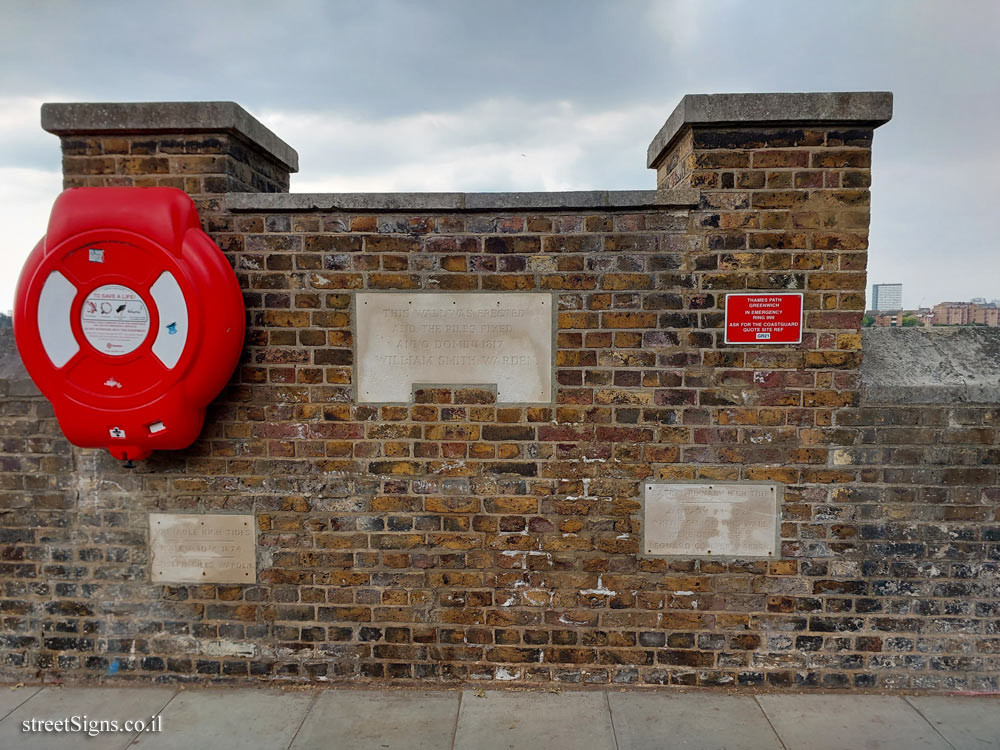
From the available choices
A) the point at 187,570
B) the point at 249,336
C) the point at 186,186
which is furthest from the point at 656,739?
the point at 186,186

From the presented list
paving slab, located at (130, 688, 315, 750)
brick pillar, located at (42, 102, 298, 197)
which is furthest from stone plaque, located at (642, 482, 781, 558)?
brick pillar, located at (42, 102, 298, 197)

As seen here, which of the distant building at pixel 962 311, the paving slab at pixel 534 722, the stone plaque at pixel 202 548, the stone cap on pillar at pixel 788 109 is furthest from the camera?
the distant building at pixel 962 311

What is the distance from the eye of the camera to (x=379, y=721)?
8.82 ft

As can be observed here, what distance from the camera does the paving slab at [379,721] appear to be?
2535 millimetres

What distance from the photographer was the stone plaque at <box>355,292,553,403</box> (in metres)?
2.85

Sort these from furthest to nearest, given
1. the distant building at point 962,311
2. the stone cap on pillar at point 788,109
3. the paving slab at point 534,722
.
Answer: the distant building at point 962,311
the stone cap on pillar at point 788,109
the paving slab at point 534,722

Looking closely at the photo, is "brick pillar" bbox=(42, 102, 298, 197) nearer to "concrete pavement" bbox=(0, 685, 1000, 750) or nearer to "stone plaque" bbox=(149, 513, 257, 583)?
"stone plaque" bbox=(149, 513, 257, 583)

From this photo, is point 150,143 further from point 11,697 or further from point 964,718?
point 964,718

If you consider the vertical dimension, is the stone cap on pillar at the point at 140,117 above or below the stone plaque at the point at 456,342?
above

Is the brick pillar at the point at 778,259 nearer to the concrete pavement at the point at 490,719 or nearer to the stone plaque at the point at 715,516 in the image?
the stone plaque at the point at 715,516

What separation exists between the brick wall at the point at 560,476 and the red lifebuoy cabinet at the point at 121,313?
0.98 ft

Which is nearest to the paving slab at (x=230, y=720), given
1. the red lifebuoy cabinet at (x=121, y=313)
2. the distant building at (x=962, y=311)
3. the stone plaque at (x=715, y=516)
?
the red lifebuoy cabinet at (x=121, y=313)

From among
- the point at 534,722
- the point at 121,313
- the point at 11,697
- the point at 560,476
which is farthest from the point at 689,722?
the point at 11,697

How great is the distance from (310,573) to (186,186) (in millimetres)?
2053
